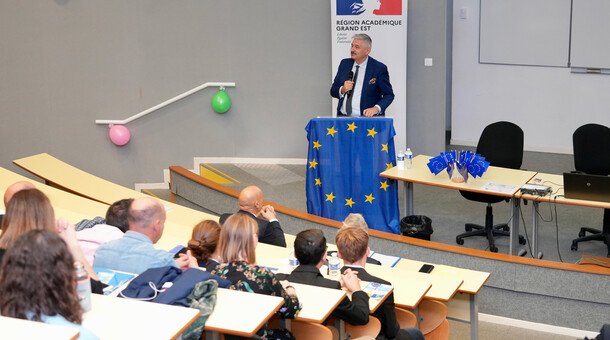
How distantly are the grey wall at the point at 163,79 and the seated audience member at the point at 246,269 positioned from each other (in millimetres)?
5307

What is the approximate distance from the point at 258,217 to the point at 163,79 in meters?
4.38

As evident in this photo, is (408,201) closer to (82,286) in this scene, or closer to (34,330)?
(82,286)

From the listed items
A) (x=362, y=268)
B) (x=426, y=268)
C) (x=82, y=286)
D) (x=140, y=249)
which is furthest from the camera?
(x=426, y=268)

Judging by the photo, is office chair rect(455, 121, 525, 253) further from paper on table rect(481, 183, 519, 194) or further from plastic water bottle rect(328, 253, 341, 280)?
plastic water bottle rect(328, 253, 341, 280)

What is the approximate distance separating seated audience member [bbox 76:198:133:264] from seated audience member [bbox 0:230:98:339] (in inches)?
57.8

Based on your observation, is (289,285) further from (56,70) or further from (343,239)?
(56,70)

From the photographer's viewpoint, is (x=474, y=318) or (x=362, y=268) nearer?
(x=362, y=268)

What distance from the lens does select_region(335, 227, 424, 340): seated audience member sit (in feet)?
12.9

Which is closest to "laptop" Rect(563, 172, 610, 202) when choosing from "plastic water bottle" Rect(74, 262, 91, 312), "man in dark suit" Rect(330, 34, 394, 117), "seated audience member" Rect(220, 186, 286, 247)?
"man in dark suit" Rect(330, 34, 394, 117)

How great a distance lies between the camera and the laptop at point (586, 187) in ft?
18.5

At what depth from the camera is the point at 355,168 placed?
681 centimetres

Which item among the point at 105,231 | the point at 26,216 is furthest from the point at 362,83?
the point at 26,216

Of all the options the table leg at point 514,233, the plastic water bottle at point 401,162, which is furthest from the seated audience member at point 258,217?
the table leg at point 514,233

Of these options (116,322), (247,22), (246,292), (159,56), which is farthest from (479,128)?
(116,322)
